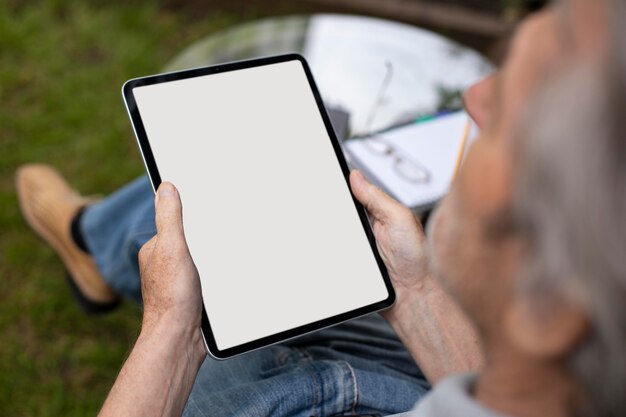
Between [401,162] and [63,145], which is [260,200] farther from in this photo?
[63,145]

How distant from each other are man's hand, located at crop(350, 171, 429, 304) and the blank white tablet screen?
30 mm

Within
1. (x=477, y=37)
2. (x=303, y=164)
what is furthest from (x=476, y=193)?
(x=477, y=37)

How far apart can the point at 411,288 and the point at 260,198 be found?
32 centimetres

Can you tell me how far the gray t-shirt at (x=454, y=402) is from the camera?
2.10 ft

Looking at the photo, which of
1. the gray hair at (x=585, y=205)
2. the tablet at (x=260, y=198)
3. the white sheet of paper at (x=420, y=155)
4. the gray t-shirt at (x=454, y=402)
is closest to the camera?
the gray hair at (x=585, y=205)

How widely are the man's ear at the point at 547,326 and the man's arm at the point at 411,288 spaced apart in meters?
0.49

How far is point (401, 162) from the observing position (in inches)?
52.6

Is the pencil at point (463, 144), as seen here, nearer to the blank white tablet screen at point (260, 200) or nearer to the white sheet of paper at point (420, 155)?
the white sheet of paper at point (420, 155)

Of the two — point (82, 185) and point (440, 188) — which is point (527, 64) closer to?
point (440, 188)

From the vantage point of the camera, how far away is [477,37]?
234 cm

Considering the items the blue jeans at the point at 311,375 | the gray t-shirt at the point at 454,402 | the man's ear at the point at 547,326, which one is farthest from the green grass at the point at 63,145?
the man's ear at the point at 547,326

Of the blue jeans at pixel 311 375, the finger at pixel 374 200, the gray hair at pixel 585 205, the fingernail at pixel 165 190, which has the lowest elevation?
the blue jeans at pixel 311 375

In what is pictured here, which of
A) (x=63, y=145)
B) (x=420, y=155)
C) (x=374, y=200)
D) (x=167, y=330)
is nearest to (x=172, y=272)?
(x=167, y=330)

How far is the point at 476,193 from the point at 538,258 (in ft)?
0.32
